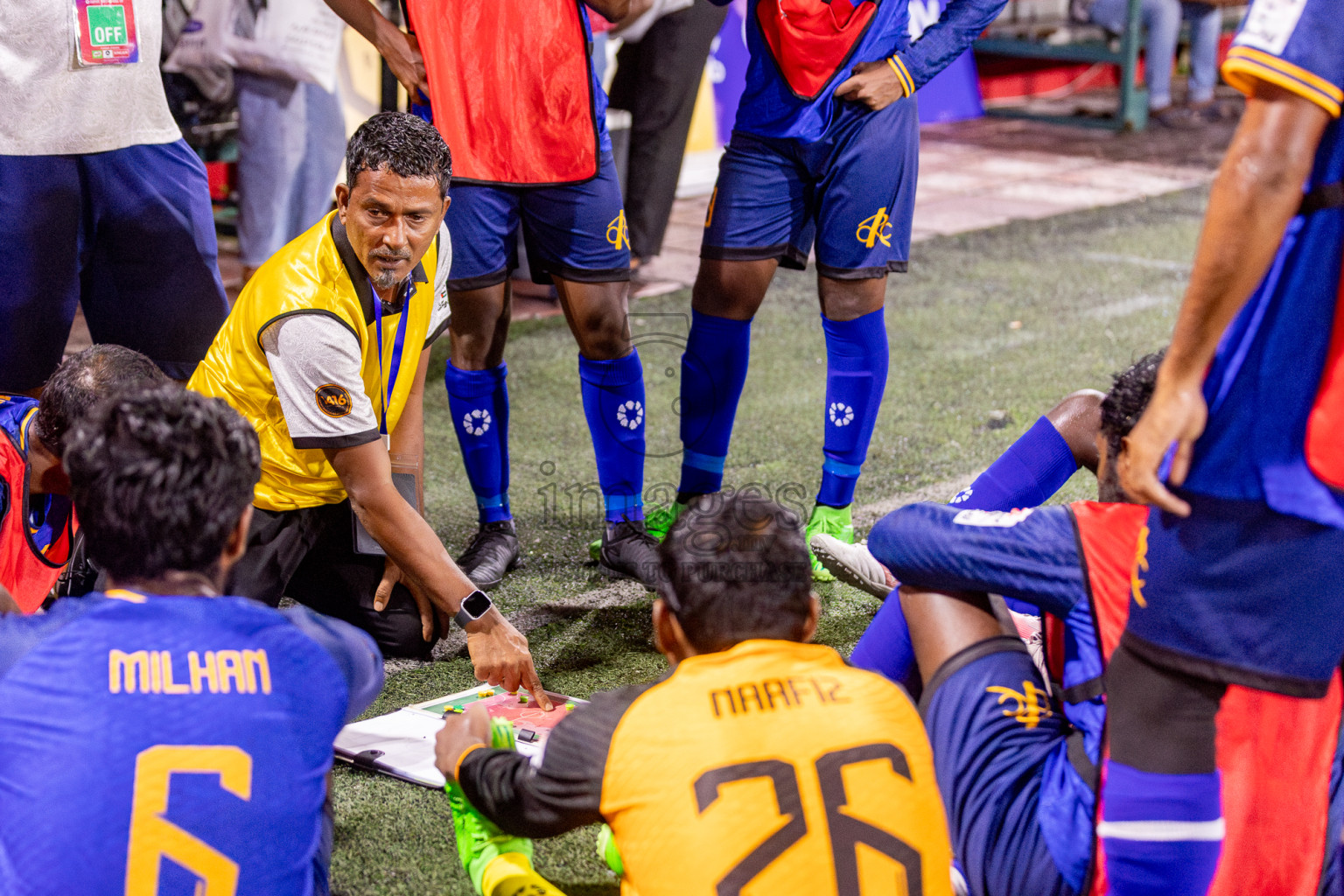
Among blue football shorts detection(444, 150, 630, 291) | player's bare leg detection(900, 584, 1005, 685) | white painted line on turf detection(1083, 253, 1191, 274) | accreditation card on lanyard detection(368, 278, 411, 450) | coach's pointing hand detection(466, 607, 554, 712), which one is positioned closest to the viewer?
player's bare leg detection(900, 584, 1005, 685)

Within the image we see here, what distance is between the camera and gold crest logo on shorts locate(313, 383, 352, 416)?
2709 millimetres

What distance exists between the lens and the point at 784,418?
4914 mm

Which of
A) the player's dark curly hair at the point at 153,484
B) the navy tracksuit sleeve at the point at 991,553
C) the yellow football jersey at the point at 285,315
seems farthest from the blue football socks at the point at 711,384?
the player's dark curly hair at the point at 153,484

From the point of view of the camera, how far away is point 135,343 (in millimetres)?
3615

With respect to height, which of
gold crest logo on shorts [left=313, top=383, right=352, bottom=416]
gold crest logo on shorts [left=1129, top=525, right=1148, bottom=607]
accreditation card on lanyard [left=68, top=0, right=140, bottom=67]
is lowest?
gold crest logo on shorts [left=313, top=383, right=352, bottom=416]

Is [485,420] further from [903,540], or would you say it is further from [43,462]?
[903,540]

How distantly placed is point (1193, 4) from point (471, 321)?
8.74m

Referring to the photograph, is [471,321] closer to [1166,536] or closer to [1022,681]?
[1022,681]

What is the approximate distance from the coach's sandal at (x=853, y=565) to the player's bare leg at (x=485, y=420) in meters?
0.88

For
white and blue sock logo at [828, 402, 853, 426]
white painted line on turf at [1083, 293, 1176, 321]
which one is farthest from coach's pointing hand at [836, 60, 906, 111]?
white painted line on turf at [1083, 293, 1176, 321]

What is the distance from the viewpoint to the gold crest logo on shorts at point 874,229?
3652 mm

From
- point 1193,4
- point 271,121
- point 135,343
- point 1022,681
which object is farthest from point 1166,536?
point 1193,4

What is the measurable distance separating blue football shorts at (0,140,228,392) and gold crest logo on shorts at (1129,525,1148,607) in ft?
8.62

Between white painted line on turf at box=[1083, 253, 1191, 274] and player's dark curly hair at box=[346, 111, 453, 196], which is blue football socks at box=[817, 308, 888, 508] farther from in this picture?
white painted line on turf at box=[1083, 253, 1191, 274]
